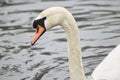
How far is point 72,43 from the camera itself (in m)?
6.23

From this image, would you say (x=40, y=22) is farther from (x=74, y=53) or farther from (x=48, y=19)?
(x=74, y=53)

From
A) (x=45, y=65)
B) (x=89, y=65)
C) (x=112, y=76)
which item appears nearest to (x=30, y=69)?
(x=45, y=65)

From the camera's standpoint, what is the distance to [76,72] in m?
6.31

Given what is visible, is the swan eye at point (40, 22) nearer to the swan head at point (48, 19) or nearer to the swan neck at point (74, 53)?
the swan head at point (48, 19)

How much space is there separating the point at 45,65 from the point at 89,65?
86 centimetres

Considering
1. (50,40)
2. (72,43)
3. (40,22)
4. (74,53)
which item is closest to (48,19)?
(40,22)

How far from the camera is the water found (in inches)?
328

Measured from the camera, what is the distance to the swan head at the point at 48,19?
5.88 m

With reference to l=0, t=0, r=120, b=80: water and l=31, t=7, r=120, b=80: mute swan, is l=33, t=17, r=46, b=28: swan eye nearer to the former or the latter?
l=31, t=7, r=120, b=80: mute swan

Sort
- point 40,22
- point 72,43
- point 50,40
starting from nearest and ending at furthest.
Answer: point 40,22
point 72,43
point 50,40

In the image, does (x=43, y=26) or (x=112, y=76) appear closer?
(x=43, y=26)

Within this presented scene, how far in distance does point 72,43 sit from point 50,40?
3935mm

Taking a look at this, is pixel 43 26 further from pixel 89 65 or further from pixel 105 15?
pixel 105 15

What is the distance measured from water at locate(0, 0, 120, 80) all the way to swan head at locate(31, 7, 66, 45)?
198 cm
